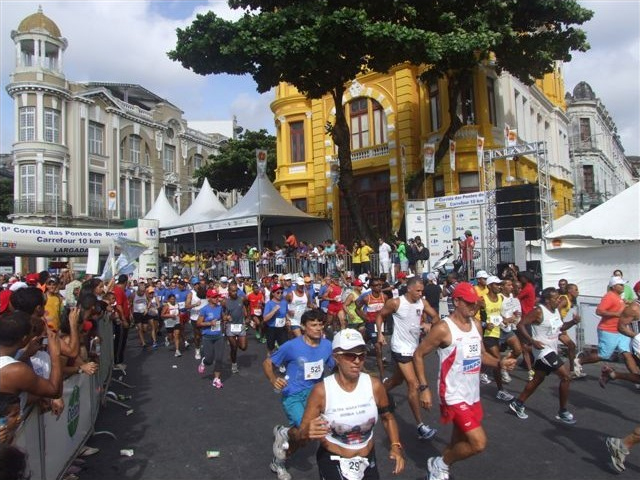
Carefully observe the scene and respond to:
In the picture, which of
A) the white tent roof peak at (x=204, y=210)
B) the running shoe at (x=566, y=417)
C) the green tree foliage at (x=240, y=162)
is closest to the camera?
the running shoe at (x=566, y=417)

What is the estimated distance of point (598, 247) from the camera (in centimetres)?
1384

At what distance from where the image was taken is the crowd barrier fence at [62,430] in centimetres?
427

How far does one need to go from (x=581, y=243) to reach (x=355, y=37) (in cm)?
930

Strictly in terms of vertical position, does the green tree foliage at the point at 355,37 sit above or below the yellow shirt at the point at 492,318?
above

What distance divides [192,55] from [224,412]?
14001mm

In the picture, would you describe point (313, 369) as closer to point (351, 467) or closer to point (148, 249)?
point (351, 467)

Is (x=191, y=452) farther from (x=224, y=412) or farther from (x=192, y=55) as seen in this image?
(x=192, y=55)

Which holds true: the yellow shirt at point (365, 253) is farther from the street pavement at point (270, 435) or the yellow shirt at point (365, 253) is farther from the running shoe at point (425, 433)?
the running shoe at point (425, 433)

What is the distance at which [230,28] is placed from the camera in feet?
58.8

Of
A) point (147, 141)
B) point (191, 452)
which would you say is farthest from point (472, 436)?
point (147, 141)

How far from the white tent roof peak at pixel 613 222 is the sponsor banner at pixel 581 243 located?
163 mm

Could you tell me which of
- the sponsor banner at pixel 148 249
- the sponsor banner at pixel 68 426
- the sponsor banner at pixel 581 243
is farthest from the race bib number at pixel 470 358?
the sponsor banner at pixel 148 249

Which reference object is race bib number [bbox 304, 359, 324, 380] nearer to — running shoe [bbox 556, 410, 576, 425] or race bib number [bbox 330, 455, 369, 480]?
race bib number [bbox 330, 455, 369, 480]

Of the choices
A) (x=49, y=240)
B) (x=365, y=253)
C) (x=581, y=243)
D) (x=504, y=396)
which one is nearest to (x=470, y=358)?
(x=504, y=396)
